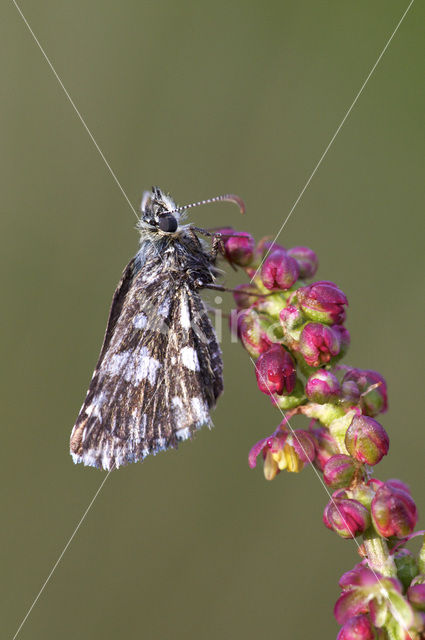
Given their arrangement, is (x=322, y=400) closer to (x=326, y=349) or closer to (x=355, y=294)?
(x=326, y=349)

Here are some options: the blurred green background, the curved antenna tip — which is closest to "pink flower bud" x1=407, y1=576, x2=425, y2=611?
the curved antenna tip

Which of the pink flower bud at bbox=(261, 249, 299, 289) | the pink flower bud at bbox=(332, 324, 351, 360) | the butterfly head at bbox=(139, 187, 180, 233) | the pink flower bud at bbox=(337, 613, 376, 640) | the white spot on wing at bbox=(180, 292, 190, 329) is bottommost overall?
the pink flower bud at bbox=(337, 613, 376, 640)

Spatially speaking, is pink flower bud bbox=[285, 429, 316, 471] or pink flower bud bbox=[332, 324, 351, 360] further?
pink flower bud bbox=[332, 324, 351, 360]

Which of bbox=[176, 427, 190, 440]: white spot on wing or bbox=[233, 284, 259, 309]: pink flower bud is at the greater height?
bbox=[233, 284, 259, 309]: pink flower bud

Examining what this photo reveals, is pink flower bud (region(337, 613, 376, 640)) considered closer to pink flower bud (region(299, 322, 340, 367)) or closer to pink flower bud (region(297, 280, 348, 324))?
pink flower bud (region(299, 322, 340, 367))

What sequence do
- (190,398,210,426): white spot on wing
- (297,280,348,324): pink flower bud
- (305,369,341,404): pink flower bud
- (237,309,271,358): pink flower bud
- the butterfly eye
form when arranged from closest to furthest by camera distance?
(305,369,341,404): pink flower bud < (297,280,348,324): pink flower bud < (237,309,271,358): pink flower bud < (190,398,210,426): white spot on wing < the butterfly eye

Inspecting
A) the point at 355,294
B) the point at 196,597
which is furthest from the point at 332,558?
the point at 355,294
